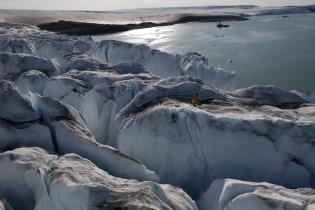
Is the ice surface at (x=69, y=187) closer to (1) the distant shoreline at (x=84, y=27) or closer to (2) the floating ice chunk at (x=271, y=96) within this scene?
(2) the floating ice chunk at (x=271, y=96)

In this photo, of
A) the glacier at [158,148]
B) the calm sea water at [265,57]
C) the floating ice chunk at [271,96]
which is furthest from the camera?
the calm sea water at [265,57]

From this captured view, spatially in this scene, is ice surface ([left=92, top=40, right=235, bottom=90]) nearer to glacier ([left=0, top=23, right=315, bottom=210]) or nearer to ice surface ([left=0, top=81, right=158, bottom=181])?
glacier ([left=0, top=23, right=315, bottom=210])

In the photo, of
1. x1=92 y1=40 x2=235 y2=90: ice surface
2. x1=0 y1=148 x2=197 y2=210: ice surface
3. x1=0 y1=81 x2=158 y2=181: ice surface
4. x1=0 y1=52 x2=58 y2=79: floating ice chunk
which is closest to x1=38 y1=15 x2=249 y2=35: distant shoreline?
x1=92 y1=40 x2=235 y2=90: ice surface

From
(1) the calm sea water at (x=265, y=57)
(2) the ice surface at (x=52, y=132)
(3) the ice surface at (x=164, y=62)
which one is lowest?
(1) the calm sea water at (x=265, y=57)

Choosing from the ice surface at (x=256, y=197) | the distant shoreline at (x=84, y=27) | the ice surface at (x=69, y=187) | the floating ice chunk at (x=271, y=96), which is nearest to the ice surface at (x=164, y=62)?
the floating ice chunk at (x=271, y=96)

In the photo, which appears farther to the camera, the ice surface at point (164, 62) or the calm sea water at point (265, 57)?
the calm sea water at point (265, 57)

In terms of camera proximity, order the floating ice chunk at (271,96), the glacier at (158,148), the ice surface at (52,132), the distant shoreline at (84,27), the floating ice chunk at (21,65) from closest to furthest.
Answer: the glacier at (158,148), the ice surface at (52,132), the floating ice chunk at (271,96), the floating ice chunk at (21,65), the distant shoreline at (84,27)
